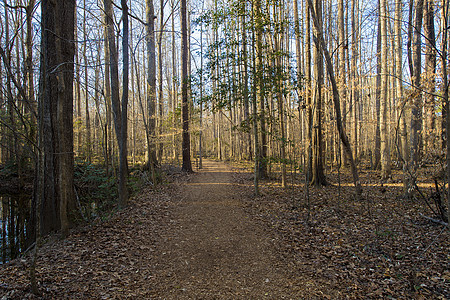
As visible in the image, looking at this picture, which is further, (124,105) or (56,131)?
(124,105)

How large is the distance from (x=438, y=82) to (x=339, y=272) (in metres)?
4.51

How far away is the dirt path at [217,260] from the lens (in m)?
3.42

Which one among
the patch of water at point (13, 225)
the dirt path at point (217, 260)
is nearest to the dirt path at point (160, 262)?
the dirt path at point (217, 260)

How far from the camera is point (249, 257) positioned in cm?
434

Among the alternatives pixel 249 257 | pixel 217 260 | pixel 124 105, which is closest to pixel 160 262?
pixel 217 260

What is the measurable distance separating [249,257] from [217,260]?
57cm

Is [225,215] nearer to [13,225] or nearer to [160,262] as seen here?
[160,262]

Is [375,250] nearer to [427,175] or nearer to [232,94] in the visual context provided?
[427,175]

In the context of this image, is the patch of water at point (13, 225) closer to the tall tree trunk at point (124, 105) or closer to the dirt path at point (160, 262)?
the dirt path at point (160, 262)

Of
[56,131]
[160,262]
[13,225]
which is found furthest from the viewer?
[13,225]

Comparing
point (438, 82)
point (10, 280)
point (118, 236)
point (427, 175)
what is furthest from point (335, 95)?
point (10, 280)

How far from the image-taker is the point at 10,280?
11.0 ft

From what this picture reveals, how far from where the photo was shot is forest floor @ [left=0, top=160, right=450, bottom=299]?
3.28 m

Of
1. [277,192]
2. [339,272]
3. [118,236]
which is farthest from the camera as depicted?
[277,192]
